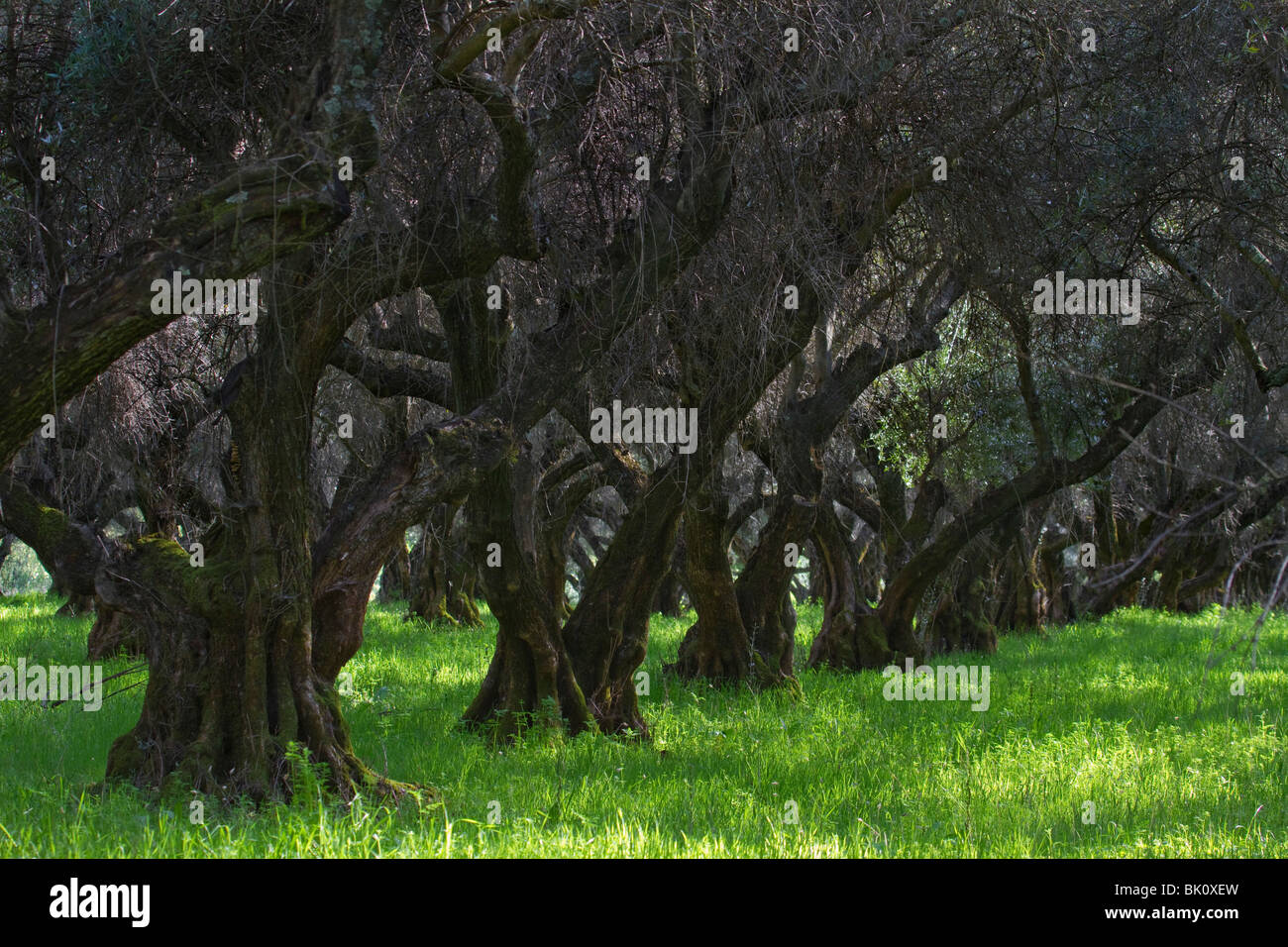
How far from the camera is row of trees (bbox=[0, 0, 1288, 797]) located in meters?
6.75

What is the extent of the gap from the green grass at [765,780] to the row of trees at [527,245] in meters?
0.81

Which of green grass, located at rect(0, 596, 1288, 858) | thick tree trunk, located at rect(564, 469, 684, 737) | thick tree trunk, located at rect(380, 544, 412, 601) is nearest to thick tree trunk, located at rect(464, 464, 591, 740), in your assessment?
thick tree trunk, located at rect(564, 469, 684, 737)

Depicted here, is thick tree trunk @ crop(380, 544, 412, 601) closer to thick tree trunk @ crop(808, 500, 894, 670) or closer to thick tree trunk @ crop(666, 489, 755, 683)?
thick tree trunk @ crop(808, 500, 894, 670)

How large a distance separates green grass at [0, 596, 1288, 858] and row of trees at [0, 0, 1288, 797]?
815 mm

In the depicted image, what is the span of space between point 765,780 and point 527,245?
13.2 ft

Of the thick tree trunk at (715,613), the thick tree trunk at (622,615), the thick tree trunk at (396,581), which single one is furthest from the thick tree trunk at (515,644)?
the thick tree trunk at (396,581)

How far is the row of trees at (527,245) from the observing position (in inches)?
266

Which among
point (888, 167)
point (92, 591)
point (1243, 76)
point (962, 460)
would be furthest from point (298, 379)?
point (962, 460)

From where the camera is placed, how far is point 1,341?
494cm

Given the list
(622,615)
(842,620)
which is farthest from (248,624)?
(842,620)

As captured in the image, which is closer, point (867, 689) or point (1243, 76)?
point (1243, 76)

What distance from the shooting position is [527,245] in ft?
24.4

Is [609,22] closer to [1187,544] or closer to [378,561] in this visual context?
[378,561]

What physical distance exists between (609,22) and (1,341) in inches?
165
